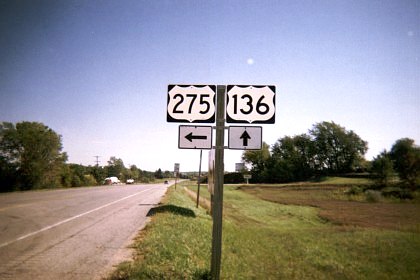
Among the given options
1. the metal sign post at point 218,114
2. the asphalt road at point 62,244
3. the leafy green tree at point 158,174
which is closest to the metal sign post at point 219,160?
the metal sign post at point 218,114

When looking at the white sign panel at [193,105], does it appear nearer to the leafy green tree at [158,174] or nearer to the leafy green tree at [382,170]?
the leafy green tree at [382,170]

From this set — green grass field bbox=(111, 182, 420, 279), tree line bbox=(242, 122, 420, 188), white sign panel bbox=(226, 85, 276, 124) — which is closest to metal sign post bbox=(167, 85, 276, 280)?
white sign panel bbox=(226, 85, 276, 124)

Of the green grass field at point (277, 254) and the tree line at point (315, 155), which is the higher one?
the tree line at point (315, 155)

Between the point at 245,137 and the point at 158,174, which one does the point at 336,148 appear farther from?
the point at 158,174

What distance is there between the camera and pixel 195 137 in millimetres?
4715

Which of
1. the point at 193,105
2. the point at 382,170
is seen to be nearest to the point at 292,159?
the point at 382,170

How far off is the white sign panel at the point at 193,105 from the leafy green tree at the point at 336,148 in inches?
3875

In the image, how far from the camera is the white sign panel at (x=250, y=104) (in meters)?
4.67

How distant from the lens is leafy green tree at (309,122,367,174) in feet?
315

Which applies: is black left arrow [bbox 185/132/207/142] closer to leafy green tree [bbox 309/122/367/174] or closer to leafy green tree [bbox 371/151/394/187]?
leafy green tree [bbox 371/151/394/187]

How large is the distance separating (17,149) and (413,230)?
171 ft

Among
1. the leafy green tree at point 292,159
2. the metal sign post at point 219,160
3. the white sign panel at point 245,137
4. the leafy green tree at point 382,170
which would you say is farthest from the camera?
the leafy green tree at point 292,159

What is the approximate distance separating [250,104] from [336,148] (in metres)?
106

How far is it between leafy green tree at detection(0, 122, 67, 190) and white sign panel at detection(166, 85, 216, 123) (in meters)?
46.3
